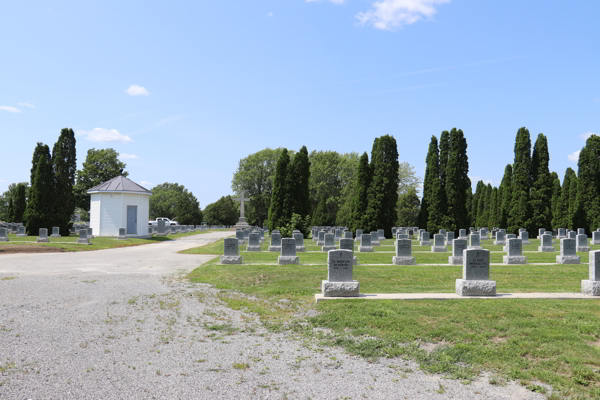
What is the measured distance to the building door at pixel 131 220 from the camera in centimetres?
3850

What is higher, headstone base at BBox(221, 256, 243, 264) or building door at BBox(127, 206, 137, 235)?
building door at BBox(127, 206, 137, 235)

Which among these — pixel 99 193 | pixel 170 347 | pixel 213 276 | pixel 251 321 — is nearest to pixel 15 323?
pixel 170 347

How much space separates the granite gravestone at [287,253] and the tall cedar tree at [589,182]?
35576mm

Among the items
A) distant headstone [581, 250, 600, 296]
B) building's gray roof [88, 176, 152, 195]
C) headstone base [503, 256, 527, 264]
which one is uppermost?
building's gray roof [88, 176, 152, 195]

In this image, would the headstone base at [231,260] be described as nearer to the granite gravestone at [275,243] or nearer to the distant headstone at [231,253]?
the distant headstone at [231,253]

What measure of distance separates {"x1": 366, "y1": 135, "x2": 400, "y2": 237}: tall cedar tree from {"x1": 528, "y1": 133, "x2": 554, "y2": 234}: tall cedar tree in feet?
39.5

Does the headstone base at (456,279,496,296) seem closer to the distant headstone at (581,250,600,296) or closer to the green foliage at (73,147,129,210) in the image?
the distant headstone at (581,250,600,296)

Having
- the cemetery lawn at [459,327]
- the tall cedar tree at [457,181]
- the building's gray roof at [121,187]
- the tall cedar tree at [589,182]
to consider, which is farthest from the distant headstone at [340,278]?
the tall cedar tree at [589,182]

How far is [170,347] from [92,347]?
106 cm

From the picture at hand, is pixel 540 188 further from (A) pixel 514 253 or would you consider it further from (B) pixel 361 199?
(A) pixel 514 253

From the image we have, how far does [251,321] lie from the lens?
7992 millimetres

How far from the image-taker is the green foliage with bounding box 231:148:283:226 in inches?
2943

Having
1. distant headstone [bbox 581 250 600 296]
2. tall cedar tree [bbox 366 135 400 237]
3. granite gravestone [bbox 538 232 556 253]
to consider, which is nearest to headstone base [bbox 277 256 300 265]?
distant headstone [bbox 581 250 600 296]

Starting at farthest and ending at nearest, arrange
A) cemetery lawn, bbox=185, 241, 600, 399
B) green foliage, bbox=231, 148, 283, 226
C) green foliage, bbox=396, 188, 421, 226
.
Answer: green foliage, bbox=231, 148, 283, 226
green foliage, bbox=396, 188, 421, 226
cemetery lawn, bbox=185, 241, 600, 399
